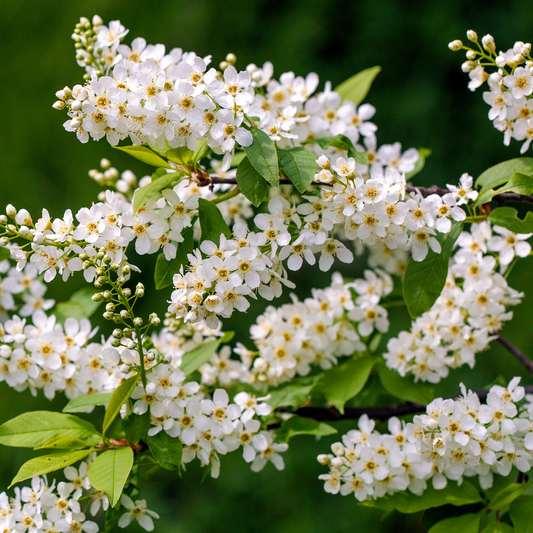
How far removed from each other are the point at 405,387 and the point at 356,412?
0.15 meters

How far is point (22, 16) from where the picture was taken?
15.6 ft

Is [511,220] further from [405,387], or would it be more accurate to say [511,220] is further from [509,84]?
[405,387]

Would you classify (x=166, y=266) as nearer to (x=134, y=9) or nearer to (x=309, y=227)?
(x=309, y=227)

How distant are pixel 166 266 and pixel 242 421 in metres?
0.41

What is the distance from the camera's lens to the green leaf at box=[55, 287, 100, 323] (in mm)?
1785

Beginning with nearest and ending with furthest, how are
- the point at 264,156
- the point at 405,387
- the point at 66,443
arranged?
the point at 264,156
the point at 66,443
the point at 405,387

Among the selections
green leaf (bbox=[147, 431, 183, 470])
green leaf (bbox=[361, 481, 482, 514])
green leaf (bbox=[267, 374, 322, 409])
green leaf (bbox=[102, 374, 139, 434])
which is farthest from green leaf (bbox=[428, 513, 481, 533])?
green leaf (bbox=[102, 374, 139, 434])

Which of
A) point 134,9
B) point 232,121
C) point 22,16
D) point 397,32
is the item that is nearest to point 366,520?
point 232,121

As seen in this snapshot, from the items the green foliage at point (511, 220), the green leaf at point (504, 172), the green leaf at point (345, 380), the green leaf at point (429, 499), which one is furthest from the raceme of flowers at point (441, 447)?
the green leaf at point (504, 172)

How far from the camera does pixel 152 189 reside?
1.24m

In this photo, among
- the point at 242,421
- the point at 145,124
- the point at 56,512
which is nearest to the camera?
the point at 145,124

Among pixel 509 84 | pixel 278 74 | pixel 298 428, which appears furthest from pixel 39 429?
pixel 278 74

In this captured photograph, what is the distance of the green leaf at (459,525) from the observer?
139 cm

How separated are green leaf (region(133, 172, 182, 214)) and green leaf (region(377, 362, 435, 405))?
0.78 metres
